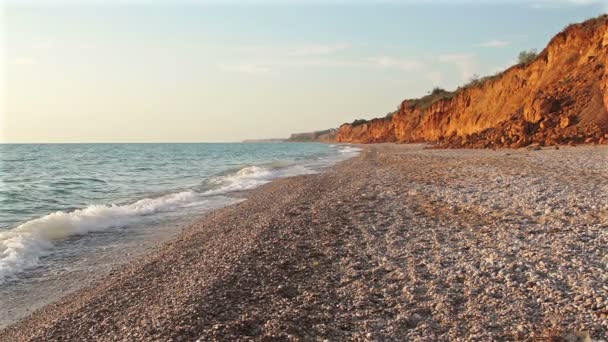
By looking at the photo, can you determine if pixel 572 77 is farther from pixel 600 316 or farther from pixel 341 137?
pixel 341 137

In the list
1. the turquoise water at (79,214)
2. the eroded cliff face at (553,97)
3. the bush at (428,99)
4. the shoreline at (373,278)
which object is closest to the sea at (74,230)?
the turquoise water at (79,214)

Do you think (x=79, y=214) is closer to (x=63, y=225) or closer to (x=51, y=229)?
(x=63, y=225)

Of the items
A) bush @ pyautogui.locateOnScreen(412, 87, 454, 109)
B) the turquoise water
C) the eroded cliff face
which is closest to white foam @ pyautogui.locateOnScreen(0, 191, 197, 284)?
Result: the turquoise water

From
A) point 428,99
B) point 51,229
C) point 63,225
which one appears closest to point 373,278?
point 51,229

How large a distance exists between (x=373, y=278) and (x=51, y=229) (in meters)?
10.6

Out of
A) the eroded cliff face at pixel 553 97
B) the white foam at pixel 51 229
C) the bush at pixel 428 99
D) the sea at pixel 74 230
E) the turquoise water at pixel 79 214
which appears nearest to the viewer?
the sea at pixel 74 230

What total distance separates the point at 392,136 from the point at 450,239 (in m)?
87.7

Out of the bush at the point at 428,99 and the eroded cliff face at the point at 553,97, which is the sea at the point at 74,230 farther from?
the bush at the point at 428,99

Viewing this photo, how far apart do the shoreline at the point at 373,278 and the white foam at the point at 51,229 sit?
2882 mm

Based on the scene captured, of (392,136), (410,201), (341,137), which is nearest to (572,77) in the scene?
(410,201)

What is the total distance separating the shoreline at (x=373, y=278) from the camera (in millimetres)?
5371

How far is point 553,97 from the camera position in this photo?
98.7 ft

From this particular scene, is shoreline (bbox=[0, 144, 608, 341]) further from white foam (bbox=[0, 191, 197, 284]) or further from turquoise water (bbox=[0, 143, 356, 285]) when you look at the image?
A: white foam (bbox=[0, 191, 197, 284])

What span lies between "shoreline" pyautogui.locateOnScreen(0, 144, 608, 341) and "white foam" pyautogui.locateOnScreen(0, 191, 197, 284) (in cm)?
288
